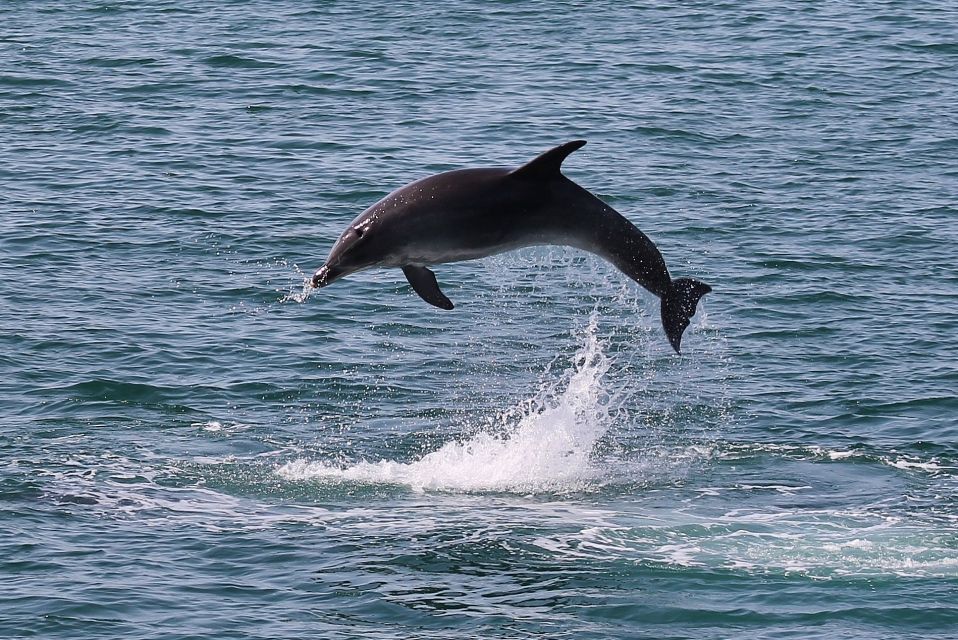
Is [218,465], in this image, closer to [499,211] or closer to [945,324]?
[499,211]

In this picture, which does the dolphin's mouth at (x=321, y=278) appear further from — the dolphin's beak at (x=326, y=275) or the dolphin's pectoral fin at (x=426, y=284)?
the dolphin's pectoral fin at (x=426, y=284)

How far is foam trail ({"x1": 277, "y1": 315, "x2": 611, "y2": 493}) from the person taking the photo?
88.4 ft

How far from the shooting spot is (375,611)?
21359mm

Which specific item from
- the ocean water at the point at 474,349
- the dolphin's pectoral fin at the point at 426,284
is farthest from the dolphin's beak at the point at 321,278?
the dolphin's pectoral fin at the point at 426,284

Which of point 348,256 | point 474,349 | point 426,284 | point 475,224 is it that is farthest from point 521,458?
point 348,256

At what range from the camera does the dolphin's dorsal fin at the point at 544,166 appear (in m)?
19.2

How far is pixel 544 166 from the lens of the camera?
19.5 meters

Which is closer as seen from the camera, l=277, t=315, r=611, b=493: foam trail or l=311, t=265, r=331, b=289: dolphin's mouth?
l=311, t=265, r=331, b=289: dolphin's mouth

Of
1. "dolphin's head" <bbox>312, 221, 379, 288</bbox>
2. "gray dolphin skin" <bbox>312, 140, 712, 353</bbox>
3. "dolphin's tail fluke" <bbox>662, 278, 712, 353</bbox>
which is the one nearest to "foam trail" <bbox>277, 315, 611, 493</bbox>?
"dolphin's tail fluke" <bbox>662, 278, 712, 353</bbox>

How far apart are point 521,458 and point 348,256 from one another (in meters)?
10.1

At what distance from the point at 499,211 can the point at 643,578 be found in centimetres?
587

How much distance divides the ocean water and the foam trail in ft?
0.23

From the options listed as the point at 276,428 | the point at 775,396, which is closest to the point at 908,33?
the point at 775,396

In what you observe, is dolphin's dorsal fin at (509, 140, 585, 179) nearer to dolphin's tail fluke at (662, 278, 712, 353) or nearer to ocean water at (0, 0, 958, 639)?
dolphin's tail fluke at (662, 278, 712, 353)
